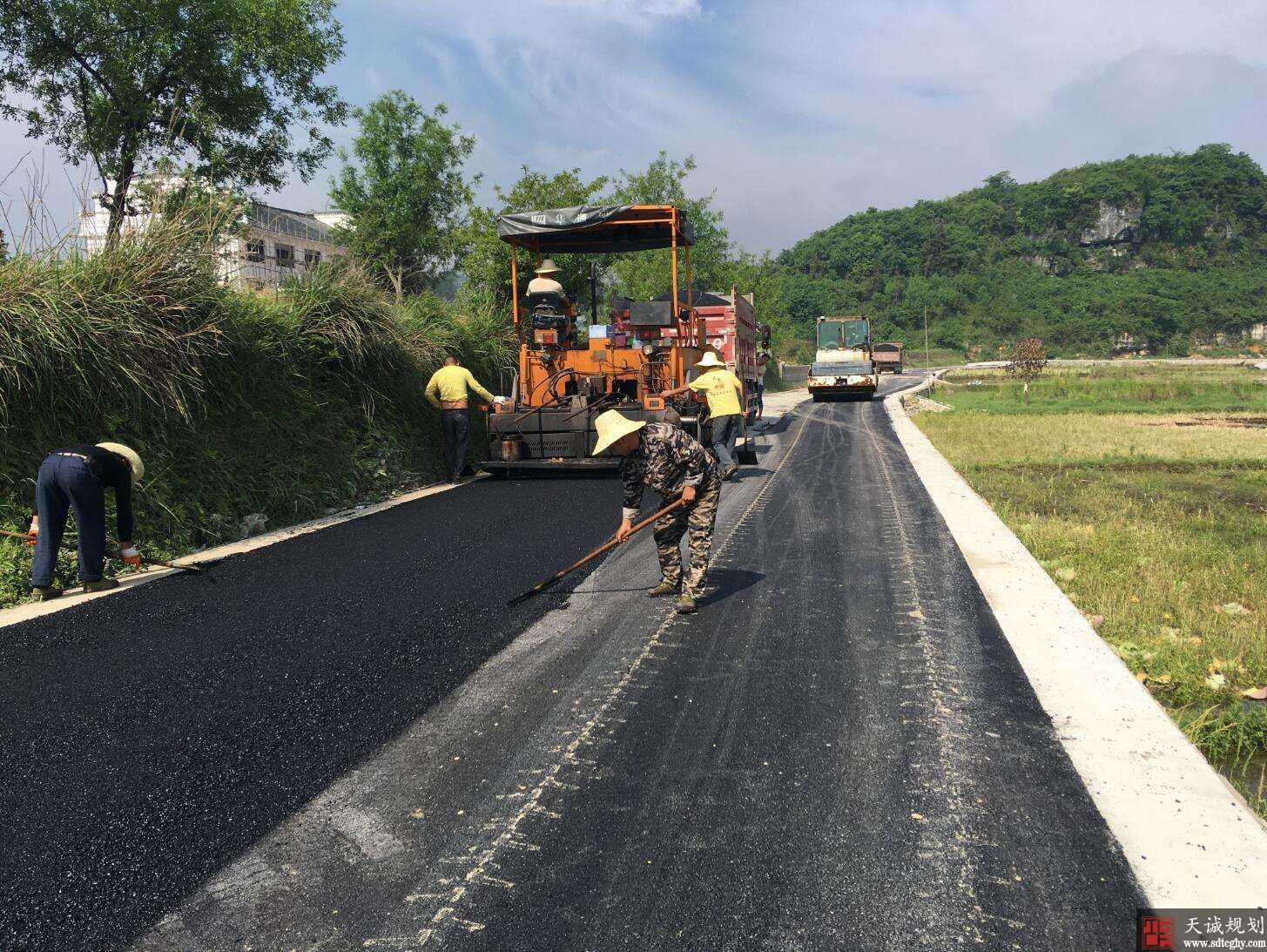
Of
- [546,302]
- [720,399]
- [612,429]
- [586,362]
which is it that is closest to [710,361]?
[720,399]

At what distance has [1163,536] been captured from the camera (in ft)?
23.3

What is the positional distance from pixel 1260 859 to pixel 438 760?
2908 mm

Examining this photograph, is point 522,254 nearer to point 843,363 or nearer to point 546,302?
point 546,302

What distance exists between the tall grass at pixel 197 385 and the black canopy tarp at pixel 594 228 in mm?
2124

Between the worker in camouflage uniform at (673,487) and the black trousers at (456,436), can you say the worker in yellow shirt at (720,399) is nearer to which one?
the black trousers at (456,436)

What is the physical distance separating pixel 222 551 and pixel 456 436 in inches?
178

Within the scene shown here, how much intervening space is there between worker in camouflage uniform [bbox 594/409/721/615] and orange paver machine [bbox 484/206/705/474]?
5113 millimetres

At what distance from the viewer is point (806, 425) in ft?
66.7

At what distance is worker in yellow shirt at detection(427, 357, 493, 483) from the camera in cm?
1134

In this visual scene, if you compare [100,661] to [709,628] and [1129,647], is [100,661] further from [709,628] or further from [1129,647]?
[1129,647]

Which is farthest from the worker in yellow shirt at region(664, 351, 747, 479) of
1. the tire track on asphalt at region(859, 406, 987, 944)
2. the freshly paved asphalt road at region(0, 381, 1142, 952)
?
the freshly paved asphalt road at region(0, 381, 1142, 952)

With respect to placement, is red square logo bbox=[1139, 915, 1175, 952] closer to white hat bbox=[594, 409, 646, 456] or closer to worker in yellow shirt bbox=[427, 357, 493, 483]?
white hat bbox=[594, 409, 646, 456]

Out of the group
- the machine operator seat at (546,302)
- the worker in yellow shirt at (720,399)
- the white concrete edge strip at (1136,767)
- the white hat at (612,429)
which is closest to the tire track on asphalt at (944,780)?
the white concrete edge strip at (1136,767)

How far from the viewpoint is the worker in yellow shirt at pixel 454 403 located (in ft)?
37.2
